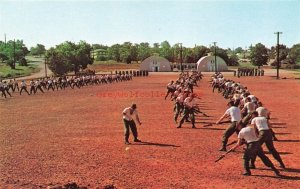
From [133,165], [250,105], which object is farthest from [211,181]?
[250,105]

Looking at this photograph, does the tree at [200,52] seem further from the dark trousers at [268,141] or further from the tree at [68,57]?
the dark trousers at [268,141]

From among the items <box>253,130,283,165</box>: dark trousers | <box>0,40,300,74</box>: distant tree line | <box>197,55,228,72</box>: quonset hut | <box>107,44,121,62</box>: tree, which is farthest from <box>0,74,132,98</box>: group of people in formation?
<box>107,44,121,62</box>: tree

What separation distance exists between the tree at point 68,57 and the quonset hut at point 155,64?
15.0 m

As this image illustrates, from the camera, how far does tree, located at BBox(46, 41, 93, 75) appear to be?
273 feet

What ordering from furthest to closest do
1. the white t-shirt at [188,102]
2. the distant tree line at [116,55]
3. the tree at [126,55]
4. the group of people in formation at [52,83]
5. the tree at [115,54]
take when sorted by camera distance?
the tree at [115,54]
the tree at [126,55]
the distant tree line at [116,55]
the group of people in formation at [52,83]
the white t-shirt at [188,102]

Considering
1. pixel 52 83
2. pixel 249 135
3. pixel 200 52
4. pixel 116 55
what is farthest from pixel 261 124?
pixel 116 55

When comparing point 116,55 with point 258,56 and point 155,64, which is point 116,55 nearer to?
point 155,64

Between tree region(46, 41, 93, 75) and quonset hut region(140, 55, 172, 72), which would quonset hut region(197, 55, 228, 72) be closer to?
quonset hut region(140, 55, 172, 72)

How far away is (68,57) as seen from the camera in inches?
3661

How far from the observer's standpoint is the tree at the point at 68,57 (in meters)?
83.3

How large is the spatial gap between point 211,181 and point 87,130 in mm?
9834

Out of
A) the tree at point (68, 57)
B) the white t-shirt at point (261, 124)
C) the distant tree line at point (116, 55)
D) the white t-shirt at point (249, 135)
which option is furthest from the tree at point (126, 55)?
the white t-shirt at point (249, 135)

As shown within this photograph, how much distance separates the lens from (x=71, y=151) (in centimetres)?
1585

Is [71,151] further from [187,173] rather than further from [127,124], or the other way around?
[187,173]
